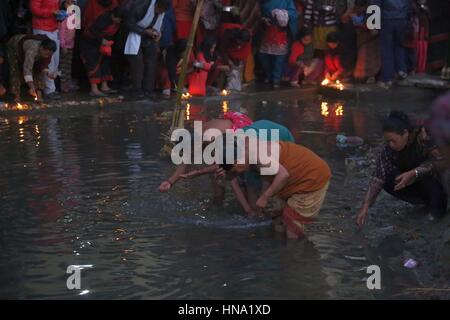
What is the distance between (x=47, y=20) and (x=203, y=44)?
2.65 meters

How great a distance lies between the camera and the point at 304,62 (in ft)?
49.8

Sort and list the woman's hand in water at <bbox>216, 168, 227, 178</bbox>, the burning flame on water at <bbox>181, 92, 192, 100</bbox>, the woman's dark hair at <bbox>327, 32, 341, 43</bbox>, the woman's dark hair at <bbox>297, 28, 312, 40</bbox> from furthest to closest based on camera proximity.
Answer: the woman's dark hair at <bbox>297, 28, 312, 40</bbox>, the woman's dark hair at <bbox>327, 32, 341, 43</bbox>, the burning flame on water at <bbox>181, 92, 192, 100</bbox>, the woman's hand in water at <bbox>216, 168, 227, 178</bbox>

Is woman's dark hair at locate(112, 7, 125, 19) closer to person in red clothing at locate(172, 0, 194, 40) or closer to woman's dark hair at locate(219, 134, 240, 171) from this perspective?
person in red clothing at locate(172, 0, 194, 40)

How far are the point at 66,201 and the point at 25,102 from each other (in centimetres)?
477

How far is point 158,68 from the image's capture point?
13555 mm

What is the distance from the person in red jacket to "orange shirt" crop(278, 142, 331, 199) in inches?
255

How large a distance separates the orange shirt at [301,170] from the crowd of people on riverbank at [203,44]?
20.1 ft

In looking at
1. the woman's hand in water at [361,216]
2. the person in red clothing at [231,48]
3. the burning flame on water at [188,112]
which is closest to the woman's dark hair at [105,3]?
the burning flame on water at [188,112]

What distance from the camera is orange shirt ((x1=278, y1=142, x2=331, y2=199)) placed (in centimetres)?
634

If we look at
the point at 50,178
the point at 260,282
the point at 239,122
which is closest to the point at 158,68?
the point at 50,178

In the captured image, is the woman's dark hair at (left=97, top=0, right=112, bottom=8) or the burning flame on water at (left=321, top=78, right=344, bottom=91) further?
the burning flame on water at (left=321, top=78, right=344, bottom=91)

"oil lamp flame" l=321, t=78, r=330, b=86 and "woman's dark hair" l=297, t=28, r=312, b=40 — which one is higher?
"woman's dark hair" l=297, t=28, r=312, b=40

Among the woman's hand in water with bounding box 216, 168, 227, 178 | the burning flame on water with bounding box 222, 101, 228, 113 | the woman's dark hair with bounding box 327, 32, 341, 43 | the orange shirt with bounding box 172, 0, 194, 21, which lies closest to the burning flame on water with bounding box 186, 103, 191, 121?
the burning flame on water with bounding box 222, 101, 228, 113

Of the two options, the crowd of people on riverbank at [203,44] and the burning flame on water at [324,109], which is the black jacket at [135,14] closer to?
the crowd of people on riverbank at [203,44]
